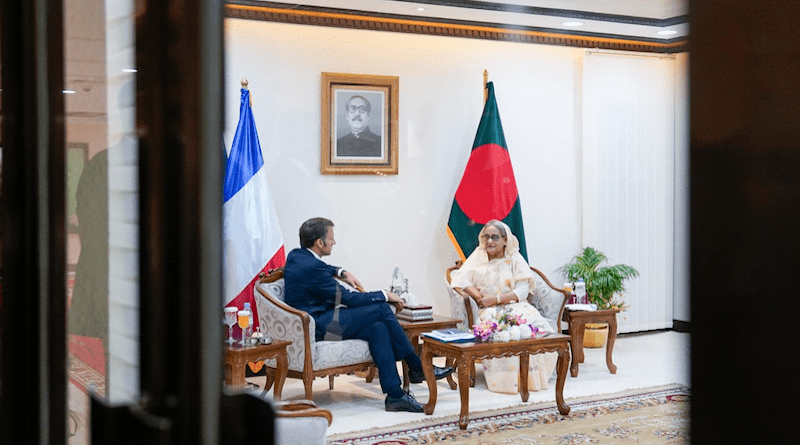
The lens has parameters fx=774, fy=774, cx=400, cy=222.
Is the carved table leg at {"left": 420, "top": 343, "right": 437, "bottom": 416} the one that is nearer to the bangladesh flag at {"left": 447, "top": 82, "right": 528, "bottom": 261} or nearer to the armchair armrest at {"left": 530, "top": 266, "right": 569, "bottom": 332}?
the armchair armrest at {"left": 530, "top": 266, "right": 569, "bottom": 332}

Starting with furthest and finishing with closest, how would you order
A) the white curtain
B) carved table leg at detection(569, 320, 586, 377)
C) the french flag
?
the white curtain < the french flag < carved table leg at detection(569, 320, 586, 377)

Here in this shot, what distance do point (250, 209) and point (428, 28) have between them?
52.6 inches

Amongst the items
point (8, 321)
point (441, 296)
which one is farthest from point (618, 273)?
point (8, 321)

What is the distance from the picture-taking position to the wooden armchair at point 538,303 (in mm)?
3438

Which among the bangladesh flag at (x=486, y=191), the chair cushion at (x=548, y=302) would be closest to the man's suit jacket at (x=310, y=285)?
the chair cushion at (x=548, y=302)

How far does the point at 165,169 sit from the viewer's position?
0.22m

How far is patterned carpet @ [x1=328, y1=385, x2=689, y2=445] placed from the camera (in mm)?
2578

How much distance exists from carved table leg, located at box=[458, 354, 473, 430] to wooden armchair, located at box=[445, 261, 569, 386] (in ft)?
2.24

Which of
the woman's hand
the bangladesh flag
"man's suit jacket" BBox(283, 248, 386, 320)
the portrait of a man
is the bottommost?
the woman's hand

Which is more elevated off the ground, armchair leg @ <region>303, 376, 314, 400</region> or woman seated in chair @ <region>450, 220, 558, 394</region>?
woman seated in chair @ <region>450, 220, 558, 394</region>

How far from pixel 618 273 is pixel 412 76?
62.7 inches

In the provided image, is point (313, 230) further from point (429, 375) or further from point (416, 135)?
point (416, 135)

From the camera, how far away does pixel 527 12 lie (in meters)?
4.11

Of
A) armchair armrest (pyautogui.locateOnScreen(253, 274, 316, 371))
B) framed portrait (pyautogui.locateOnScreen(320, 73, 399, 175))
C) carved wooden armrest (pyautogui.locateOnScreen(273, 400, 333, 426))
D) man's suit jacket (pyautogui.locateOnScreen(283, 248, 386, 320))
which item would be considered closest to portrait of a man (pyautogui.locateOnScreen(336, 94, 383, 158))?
framed portrait (pyautogui.locateOnScreen(320, 73, 399, 175))
